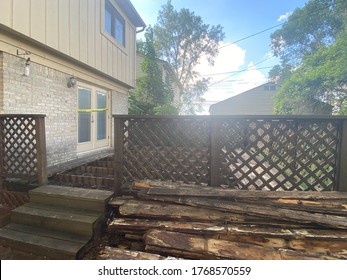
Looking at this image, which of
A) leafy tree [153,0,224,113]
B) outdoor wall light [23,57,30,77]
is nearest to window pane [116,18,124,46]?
outdoor wall light [23,57,30,77]

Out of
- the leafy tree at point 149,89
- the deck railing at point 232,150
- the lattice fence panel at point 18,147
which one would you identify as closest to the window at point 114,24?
the leafy tree at point 149,89

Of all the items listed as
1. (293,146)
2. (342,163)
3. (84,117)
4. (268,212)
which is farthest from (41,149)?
(342,163)

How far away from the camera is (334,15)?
15.1m

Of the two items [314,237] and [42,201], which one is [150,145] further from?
[314,237]

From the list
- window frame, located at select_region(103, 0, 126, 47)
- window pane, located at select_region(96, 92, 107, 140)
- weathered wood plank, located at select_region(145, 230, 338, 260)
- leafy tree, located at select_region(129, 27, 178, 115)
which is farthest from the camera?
leafy tree, located at select_region(129, 27, 178, 115)

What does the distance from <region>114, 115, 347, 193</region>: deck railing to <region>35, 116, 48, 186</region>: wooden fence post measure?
1.22m

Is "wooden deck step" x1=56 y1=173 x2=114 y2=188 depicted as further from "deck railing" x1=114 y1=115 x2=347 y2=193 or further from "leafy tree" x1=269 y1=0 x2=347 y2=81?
"leafy tree" x1=269 y1=0 x2=347 y2=81

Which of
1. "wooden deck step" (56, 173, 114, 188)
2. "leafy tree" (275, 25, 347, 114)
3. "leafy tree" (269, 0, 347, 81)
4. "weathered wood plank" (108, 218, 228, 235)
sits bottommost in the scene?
"weathered wood plank" (108, 218, 228, 235)

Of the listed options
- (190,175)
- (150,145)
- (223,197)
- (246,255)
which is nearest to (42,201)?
(150,145)

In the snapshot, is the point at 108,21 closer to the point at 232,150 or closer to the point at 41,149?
the point at 41,149

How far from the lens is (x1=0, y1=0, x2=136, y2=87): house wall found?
343 cm

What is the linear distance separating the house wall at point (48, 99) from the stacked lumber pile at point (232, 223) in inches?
105
